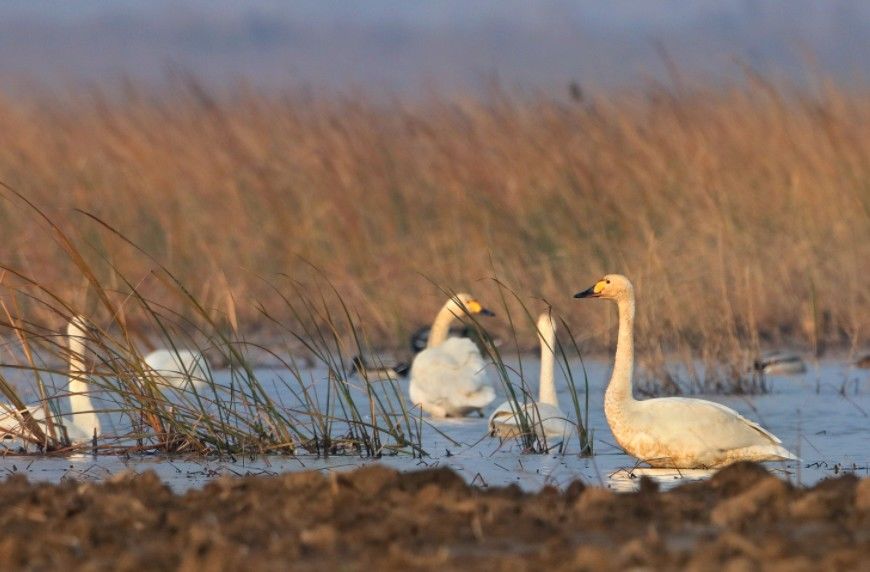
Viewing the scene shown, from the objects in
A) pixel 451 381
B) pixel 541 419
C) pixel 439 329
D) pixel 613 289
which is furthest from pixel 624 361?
pixel 439 329

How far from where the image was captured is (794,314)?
39.3 feet

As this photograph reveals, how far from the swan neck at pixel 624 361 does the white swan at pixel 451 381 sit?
174 cm

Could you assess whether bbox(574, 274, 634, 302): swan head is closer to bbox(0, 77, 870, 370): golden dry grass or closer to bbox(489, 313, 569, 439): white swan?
bbox(489, 313, 569, 439): white swan

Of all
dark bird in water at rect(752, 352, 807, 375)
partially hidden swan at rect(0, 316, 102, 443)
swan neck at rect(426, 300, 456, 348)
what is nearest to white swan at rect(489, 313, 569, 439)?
partially hidden swan at rect(0, 316, 102, 443)

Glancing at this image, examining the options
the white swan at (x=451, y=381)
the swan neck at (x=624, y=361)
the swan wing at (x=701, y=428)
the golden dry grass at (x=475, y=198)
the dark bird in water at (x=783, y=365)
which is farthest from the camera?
the golden dry grass at (x=475, y=198)

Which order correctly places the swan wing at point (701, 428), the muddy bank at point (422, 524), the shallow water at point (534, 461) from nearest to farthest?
the muddy bank at point (422, 524) → the shallow water at point (534, 461) → the swan wing at point (701, 428)

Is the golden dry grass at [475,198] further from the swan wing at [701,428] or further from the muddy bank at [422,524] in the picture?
the muddy bank at [422,524]

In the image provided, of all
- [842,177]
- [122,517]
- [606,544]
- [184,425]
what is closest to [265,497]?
[122,517]

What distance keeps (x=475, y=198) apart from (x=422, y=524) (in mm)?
8165

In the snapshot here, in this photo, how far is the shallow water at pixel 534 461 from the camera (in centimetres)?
655

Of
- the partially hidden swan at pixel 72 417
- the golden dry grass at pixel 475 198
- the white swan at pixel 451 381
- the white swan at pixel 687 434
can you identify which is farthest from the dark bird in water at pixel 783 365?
the partially hidden swan at pixel 72 417

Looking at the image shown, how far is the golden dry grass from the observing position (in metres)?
11.8

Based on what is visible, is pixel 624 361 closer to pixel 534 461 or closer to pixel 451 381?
pixel 534 461

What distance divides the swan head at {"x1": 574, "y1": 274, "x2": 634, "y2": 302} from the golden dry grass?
3050 millimetres
